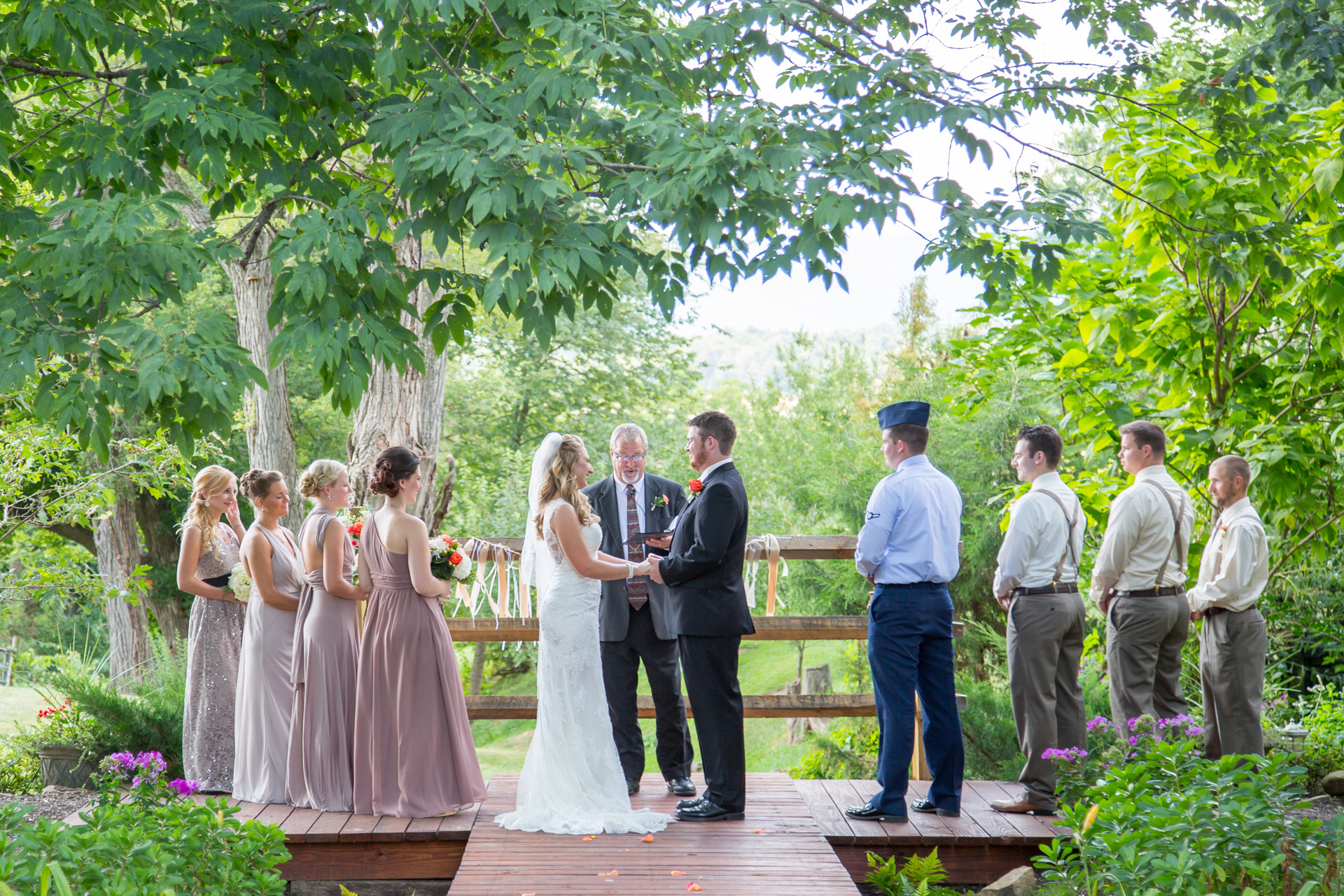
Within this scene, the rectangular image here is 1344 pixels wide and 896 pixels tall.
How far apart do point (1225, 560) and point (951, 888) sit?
2.13 meters

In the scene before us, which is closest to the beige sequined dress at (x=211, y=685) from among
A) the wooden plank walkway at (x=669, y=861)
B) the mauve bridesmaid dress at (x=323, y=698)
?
the mauve bridesmaid dress at (x=323, y=698)

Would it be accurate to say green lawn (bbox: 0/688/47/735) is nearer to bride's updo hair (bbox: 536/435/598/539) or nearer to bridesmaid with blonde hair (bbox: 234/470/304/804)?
bridesmaid with blonde hair (bbox: 234/470/304/804)

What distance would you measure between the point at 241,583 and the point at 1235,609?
528 cm

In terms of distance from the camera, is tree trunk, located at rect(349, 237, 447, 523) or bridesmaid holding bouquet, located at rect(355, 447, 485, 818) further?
tree trunk, located at rect(349, 237, 447, 523)

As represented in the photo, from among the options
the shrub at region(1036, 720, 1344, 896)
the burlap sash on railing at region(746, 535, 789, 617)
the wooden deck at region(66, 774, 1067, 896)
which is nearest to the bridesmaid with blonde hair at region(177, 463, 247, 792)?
the wooden deck at region(66, 774, 1067, 896)

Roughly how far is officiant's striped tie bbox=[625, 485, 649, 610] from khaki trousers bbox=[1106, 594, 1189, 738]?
2342 mm

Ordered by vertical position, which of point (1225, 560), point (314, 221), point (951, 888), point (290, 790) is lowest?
point (951, 888)

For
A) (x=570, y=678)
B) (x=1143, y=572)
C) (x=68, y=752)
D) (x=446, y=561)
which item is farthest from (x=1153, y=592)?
(x=68, y=752)

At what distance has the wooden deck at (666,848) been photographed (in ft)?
13.4

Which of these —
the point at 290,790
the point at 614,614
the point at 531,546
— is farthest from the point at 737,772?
the point at 290,790

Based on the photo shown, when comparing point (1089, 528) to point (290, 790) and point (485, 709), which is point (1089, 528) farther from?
point (290, 790)

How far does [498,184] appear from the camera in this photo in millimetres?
3402

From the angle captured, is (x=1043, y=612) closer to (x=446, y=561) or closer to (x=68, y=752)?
(x=446, y=561)

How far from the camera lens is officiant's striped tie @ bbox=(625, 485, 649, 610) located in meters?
5.26
